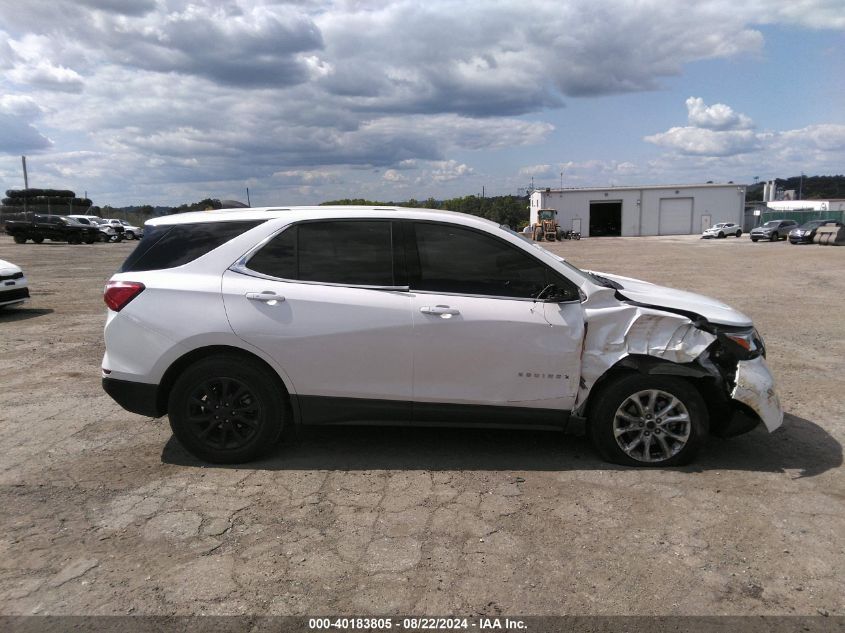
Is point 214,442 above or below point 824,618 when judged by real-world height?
above

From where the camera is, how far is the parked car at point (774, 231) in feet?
138

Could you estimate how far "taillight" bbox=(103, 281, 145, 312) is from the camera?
4223mm

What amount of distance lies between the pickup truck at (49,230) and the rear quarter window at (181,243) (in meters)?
39.1

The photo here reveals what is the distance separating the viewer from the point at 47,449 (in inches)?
183

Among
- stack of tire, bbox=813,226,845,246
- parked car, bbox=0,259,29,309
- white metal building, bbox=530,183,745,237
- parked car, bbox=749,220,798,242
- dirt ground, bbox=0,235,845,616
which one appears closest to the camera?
dirt ground, bbox=0,235,845,616

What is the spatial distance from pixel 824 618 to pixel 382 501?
2.36 meters

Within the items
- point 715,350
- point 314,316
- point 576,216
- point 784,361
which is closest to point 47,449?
point 314,316

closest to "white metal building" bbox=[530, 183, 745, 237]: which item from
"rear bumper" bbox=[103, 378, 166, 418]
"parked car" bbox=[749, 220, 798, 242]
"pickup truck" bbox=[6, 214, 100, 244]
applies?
"parked car" bbox=[749, 220, 798, 242]

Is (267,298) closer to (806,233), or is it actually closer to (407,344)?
(407,344)

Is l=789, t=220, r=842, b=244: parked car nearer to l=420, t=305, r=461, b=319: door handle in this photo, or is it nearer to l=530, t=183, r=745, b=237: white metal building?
l=530, t=183, r=745, b=237: white metal building

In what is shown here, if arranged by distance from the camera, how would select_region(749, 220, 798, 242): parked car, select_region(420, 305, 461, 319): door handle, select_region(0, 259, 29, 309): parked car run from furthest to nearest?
select_region(749, 220, 798, 242): parked car
select_region(0, 259, 29, 309): parked car
select_region(420, 305, 461, 319): door handle

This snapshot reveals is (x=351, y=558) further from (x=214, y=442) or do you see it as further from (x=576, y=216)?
(x=576, y=216)

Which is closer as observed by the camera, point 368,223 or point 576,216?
point 368,223

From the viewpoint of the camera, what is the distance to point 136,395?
4258mm
